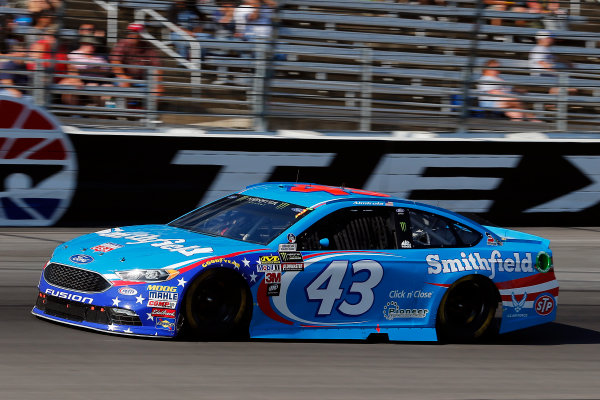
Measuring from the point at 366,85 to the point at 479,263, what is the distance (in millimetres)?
6397

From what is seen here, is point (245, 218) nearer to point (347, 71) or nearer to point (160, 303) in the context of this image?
point (160, 303)

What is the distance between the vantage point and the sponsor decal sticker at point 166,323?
6539 mm

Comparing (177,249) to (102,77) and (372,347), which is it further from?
(102,77)

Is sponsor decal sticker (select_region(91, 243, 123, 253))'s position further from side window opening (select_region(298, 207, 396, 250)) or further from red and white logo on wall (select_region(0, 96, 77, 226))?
red and white logo on wall (select_region(0, 96, 77, 226))

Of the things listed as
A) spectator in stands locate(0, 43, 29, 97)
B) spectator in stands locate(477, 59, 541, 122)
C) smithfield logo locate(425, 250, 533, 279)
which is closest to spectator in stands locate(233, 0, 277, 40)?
spectator in stands locate(0, 43, 29, 97)

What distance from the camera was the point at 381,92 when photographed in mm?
13867

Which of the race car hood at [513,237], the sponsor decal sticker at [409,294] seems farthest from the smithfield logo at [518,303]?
the sponsor decal sticker at [409,294]

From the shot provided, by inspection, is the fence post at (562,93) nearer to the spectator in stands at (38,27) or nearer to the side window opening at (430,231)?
the side window opening at (430,231)

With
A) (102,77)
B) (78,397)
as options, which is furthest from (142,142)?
(78,397)

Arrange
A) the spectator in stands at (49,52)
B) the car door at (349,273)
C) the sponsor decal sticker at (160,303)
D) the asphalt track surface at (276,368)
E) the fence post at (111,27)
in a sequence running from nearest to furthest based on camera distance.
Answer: the asphalt track surface at (276,368) → the sponsor decal sticker at (160,303) → the car door at (349,273) → the spectator in stands at (49,52) → the fence post at (111,27)

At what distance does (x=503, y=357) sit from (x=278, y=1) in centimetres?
768

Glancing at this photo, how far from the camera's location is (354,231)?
740 centimetres

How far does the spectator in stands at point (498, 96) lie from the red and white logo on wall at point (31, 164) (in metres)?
6.17

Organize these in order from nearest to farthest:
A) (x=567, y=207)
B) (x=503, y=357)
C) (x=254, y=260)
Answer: (x=254, y=260) → (x=503, y=357) → (x=567, y=207)
